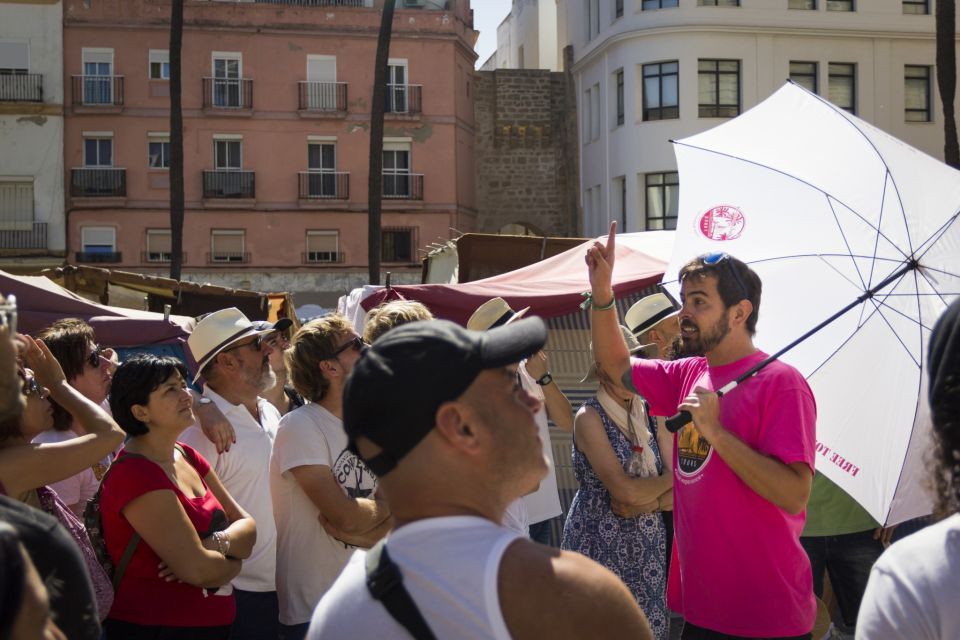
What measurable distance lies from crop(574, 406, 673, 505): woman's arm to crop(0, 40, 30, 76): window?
34.3 meters

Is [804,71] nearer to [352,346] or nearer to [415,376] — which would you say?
[352,346]

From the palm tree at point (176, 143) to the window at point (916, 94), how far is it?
2118cm

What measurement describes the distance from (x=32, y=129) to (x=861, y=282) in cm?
3489

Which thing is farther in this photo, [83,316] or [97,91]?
[97,91]

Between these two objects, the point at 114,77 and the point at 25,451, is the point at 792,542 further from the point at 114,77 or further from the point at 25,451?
the point at 114,77

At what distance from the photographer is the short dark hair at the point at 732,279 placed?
375cm

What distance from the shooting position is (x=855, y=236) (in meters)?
4.06

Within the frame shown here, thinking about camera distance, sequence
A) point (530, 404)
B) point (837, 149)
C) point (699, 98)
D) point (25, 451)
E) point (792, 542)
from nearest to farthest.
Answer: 1. point (530, 404)
2. point (25, 451)
3. point (792, 542)
4. point (837, 149)
5. point (699, 98)

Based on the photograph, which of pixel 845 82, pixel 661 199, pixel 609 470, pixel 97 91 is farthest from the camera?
pixel 97 91

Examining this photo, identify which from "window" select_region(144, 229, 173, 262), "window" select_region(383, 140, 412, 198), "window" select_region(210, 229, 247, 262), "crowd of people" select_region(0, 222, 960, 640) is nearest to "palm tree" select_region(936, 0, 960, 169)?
"crowd of people" select_region(0, 222, 960, 640)

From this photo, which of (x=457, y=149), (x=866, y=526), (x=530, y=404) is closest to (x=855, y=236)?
(x=866, y=526)

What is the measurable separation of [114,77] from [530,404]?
36138 mm

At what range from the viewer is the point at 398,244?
1443 inches

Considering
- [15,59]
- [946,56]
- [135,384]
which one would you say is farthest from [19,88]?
[135,384]
